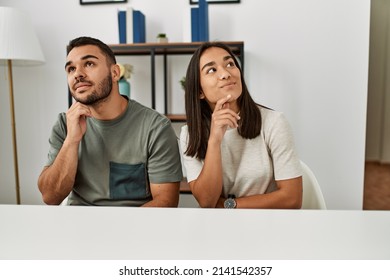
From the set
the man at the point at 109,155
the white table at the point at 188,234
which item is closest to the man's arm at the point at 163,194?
the man at the point at 109,155

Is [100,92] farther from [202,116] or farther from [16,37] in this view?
[16,37]

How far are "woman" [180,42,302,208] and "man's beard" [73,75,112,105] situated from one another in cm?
12

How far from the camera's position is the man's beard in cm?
55

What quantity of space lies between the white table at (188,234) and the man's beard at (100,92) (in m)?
0.42

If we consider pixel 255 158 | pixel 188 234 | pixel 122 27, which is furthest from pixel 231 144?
pixel 122 27

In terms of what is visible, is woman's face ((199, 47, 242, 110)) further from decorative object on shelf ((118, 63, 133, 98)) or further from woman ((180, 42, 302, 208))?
decorative object on shelf ((118, 63, 133, 98))

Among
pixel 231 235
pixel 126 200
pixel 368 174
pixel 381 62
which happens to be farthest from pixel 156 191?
pixel 368 174

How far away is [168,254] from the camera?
0.11 metres

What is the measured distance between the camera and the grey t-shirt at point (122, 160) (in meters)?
0.60

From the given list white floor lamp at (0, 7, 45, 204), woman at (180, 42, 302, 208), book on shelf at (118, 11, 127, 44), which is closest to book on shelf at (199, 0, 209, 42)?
book on shelf at (118, 11, 127, 44)

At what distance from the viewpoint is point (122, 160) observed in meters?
0.61

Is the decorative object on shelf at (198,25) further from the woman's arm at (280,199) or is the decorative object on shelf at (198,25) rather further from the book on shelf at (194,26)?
the woman's arm at (280,199)

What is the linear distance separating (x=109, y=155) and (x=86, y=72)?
0.47 feet

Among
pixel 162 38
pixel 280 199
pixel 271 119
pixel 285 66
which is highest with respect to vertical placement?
pixel 162 38
